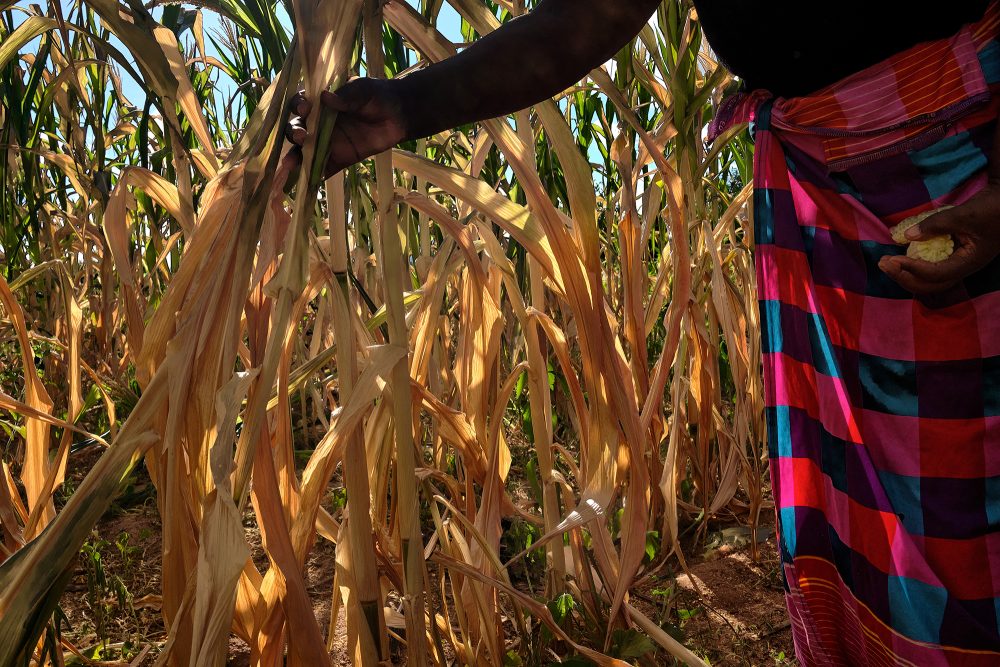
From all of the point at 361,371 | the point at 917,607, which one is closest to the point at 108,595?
the point at 361,371

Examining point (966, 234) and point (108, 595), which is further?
point (108, 595)

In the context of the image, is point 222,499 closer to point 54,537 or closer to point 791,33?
point 54,537

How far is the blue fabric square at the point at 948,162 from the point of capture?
2.14 feet

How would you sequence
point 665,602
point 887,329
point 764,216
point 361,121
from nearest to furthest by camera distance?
1. point 361,121
2. point 887,329
3. point 764,216
4. point 665,602

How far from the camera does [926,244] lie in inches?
25.3

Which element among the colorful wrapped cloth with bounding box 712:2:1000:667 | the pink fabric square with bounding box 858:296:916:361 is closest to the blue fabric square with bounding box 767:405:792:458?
the colorful wrapped cloth with bounding box 712:2:1000:667

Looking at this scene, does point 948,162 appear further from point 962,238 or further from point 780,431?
point 780,431

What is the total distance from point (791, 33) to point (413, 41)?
35 cm

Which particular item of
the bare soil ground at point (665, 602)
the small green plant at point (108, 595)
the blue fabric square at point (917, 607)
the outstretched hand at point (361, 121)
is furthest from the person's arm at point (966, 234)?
the small green plant at point (108, 595)

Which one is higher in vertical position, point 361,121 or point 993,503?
point 361,121

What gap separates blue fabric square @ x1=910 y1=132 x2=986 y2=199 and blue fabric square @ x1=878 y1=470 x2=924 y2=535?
9.6 inches

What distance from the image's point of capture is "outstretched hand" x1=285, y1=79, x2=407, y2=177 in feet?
1.85

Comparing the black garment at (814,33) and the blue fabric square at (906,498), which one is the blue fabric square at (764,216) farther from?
the blue fabric square at (906,498)

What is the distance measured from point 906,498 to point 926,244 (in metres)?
0.22
